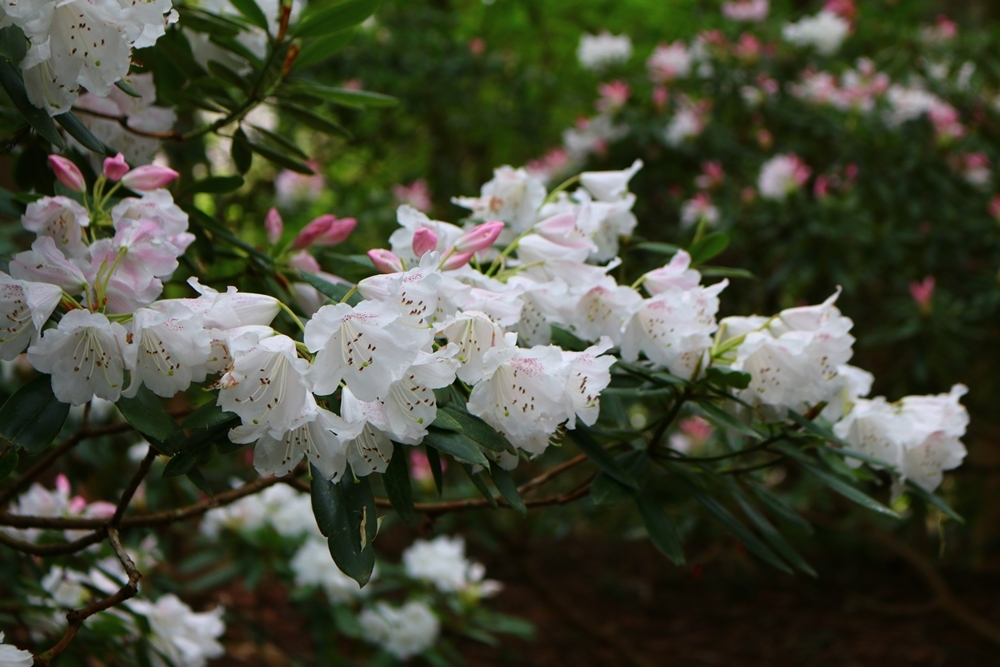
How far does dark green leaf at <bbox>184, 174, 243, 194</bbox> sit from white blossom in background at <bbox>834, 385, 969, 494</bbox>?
35.7 inches

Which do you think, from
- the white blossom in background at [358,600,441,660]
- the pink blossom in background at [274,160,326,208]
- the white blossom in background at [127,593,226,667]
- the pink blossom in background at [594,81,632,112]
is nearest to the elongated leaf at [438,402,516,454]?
the white blossom in background at [127,593,226,667]

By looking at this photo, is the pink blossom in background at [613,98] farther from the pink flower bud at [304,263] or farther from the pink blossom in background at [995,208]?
the pink flower bud at [304,263]

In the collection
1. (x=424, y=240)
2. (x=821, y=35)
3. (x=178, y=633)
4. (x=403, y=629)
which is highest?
(x=424, y=240)

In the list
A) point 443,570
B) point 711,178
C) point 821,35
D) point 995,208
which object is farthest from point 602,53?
point 443,570

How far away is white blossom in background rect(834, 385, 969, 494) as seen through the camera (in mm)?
1169

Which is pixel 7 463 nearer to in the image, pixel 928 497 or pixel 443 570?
pixel 928 497

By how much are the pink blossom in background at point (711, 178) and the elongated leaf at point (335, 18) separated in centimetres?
242

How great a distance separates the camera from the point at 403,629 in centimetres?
253

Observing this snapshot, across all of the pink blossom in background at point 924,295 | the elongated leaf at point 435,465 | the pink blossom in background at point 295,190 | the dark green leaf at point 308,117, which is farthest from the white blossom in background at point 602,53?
the elongated leaf at point 435,465

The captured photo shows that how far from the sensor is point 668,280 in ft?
3.63

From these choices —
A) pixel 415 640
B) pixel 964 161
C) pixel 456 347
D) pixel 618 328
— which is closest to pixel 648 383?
pixel 618 328

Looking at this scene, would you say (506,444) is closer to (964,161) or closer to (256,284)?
(256,284)

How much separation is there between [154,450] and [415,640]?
1.81 meters

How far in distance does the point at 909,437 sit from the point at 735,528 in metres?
0.26
